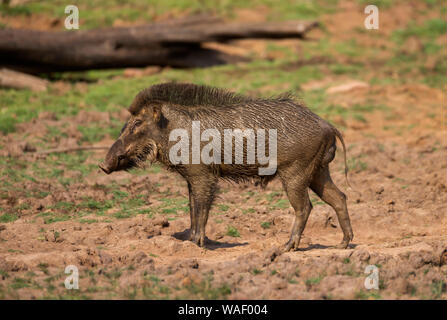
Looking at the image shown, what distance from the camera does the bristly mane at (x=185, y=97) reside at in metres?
7.02

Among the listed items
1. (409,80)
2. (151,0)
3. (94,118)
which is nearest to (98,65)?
(94,118)

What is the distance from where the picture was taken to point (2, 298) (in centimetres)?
513

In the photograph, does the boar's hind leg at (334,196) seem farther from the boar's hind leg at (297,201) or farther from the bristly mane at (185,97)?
the bristly mane at (185,97)

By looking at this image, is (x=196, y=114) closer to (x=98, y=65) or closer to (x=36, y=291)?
(x=36, y=291)

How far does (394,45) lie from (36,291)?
13338mm

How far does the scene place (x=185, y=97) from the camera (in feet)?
23.3

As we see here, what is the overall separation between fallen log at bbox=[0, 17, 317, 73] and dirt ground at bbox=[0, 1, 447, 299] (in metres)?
2.68

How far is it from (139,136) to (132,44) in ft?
25.6

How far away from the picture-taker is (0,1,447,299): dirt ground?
17.9 feet
